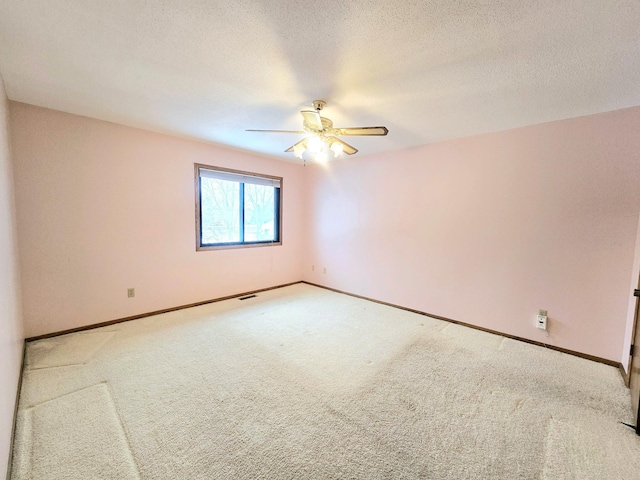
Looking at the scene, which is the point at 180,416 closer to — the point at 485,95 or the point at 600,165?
the point at 485,95

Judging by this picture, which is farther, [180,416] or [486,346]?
[486,346]

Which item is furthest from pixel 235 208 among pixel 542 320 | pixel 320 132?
pixel 542 320

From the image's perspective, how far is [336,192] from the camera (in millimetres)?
4539

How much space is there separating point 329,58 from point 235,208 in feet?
9.79

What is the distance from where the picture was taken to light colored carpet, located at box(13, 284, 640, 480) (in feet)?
4.42

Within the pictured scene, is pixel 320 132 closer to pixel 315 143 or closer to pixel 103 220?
pixel 315 143

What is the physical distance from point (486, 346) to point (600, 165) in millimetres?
1994

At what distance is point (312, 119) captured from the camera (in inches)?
79.4

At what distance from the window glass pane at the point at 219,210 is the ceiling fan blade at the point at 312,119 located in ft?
7.57

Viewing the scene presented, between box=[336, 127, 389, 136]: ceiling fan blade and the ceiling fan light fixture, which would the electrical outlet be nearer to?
box=[336, 127, 389, 136]: ceiling fan blade

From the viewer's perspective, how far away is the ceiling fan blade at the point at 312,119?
76.1 inches

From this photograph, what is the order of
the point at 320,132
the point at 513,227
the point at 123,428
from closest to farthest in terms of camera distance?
the point at 123,428 < the point at 320,132 < the point at 513,227

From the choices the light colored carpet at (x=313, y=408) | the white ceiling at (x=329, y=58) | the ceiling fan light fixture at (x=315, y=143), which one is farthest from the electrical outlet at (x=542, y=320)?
the ceiling fan light fixture at (x=315, y=143)

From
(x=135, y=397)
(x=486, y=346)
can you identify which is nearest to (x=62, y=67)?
(x=135, y=397)
